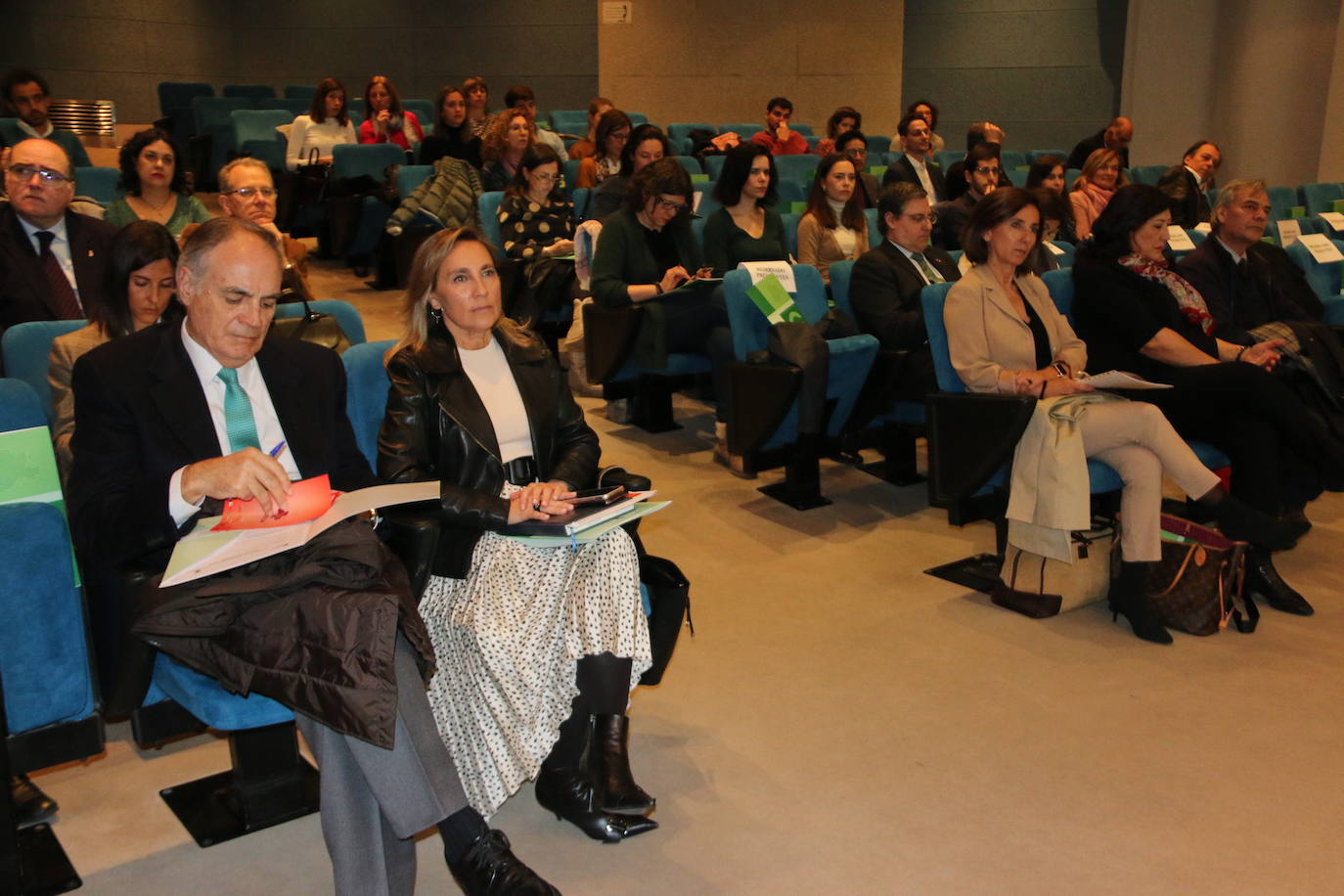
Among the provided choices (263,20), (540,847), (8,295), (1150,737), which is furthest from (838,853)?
(263,20)

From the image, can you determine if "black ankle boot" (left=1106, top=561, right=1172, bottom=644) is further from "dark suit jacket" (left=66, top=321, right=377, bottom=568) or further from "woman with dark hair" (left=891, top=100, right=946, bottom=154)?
"woman with dark hair" (left=891, top=100, right=946, bottom=154)

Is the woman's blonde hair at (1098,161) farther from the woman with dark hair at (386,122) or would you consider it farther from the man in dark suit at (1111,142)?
the woman with dark hair at (386,122)

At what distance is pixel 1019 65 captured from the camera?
1258cm

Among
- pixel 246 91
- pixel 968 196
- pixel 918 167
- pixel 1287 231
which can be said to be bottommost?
pixel 1287 231

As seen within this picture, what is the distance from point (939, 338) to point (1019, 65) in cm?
1011

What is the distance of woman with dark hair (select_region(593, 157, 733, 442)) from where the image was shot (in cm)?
471

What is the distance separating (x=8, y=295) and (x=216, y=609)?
2.22 meters

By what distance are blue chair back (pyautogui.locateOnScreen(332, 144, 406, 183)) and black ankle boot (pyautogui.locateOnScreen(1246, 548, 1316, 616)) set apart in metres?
6.15

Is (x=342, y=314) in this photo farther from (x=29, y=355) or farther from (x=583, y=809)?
(x=583, y=809)

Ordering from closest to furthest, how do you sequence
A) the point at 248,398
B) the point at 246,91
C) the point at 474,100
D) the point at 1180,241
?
the point at 248,398 → the point at 1180,241 → the point at 474,100 → the point at 246,91

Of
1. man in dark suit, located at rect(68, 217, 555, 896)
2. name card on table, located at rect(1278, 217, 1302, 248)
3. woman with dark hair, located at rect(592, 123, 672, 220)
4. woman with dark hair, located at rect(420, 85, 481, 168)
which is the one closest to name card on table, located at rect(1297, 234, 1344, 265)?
name card on table, located at rect(1278, 217, 1302, 248)

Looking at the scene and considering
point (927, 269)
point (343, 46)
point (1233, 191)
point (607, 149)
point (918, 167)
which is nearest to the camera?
point (1233, 191)

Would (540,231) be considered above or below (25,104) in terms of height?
below

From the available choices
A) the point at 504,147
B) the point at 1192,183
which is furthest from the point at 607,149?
the point at 1192,183
